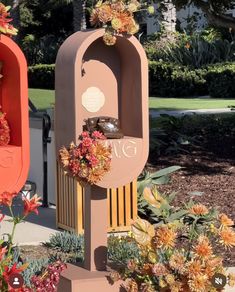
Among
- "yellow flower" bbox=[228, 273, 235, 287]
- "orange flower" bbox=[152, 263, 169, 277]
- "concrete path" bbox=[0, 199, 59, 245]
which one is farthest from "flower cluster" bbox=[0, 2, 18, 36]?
"concrete path" bbox=[0, 199, 59, 245]

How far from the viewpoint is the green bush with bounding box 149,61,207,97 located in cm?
2902

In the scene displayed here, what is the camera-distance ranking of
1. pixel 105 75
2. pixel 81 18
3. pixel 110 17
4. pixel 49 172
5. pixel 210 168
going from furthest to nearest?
pixel 81 18
pixel 210 168
pixel 49 172
pixel 105 75
pixel 110 17

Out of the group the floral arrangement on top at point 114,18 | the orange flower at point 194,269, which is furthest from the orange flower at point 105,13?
the orange flower at point 194,269

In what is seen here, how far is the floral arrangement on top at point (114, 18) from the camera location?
5508mm

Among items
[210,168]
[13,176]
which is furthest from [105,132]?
[210,168]

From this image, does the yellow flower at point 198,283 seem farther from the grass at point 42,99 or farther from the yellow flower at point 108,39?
the grass at point 42,99

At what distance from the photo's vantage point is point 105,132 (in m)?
5.66

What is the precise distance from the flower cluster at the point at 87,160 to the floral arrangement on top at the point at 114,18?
32.1 inches

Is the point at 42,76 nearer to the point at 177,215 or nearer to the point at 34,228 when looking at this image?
the point at 34,228

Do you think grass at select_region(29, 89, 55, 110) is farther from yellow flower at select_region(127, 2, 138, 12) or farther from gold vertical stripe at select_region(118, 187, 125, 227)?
yellow flower at select_region(127, 2, 138, 12)

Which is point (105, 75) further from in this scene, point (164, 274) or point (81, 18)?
point (81, 18)

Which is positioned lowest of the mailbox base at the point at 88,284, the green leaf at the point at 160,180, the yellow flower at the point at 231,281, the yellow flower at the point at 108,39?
the green leaf at the point at 160,180

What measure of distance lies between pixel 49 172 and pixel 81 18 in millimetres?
27948

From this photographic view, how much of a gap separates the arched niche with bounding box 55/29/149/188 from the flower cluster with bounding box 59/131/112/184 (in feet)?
1.17
